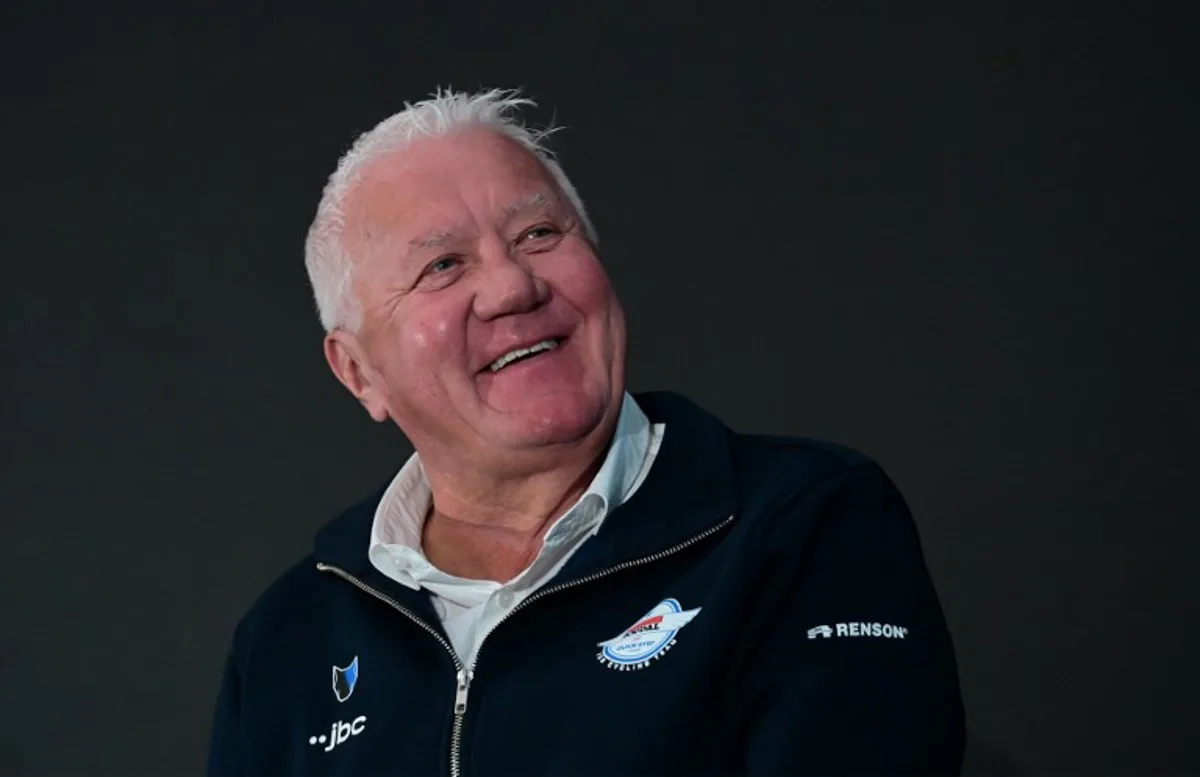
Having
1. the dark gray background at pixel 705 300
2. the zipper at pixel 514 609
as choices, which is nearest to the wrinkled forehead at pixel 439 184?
the zipper at pixel 514 609

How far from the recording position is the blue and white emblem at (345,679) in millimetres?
1771

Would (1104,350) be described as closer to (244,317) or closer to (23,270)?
(244,317)

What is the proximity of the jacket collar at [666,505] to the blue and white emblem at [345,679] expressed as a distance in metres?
0.09

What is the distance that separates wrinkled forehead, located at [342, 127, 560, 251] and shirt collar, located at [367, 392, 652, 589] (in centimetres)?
25

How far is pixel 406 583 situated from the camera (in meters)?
1.79

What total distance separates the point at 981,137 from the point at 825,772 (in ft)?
4.14

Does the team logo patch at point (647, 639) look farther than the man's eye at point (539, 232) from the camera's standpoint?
No

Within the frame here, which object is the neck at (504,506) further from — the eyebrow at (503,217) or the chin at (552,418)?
the eyebrow at (503,217)

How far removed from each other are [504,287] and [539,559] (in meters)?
0.27

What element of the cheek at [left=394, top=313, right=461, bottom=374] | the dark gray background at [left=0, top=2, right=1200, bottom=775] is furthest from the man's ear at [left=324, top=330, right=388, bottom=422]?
the dark gray background at [left=0, top=2, right=1200, bottom=775]

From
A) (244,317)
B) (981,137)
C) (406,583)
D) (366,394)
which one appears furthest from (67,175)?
(981,137)

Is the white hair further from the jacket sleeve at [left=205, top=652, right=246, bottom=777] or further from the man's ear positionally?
the jacket sleeve at [left=205, top=652, right=246, bottom=777]

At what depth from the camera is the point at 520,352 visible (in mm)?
1702

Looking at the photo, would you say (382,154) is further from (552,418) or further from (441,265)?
(552,418)
